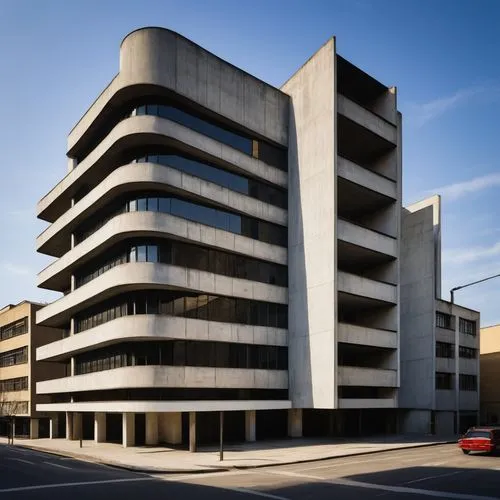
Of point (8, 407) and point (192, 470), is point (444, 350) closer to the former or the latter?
point (192, 470)

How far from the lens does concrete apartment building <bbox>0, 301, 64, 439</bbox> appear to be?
6309cm

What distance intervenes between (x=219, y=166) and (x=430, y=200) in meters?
23.7

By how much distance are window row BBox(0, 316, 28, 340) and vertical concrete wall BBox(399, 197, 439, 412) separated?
41983 millimetres

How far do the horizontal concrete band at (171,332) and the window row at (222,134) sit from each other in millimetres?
12829

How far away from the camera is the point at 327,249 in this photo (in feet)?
133

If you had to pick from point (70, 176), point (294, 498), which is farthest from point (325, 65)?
point (294, 498)

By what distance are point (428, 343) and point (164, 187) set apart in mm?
26434

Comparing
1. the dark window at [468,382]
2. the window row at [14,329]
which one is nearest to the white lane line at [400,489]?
the dark window at [468,382]

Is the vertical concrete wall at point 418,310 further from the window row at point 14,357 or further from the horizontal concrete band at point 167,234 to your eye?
the window row at point 14,357

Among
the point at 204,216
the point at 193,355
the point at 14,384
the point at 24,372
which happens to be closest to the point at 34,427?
the point at 24,372

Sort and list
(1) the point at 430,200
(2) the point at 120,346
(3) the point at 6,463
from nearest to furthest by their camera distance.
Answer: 1. (3) the point at 6,463
2. (2) the point at 120,346
3. (1) the point at 430,200

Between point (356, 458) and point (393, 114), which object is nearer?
point (356, 458)

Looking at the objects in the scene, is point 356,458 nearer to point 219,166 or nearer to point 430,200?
point 219,166

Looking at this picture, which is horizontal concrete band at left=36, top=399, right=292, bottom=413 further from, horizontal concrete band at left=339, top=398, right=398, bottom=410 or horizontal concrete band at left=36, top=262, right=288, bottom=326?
horizontal concrete band at left=36, top=262, right=288, bottom=326
